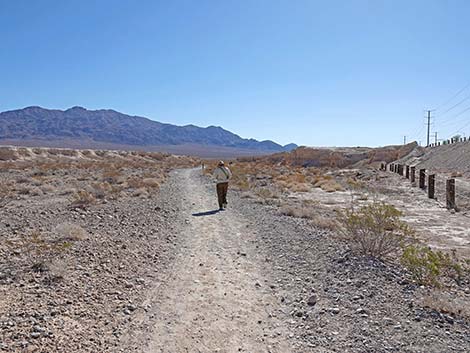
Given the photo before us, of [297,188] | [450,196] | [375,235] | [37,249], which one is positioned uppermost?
[375,235]

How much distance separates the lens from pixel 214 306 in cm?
657

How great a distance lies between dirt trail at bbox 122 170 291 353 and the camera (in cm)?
539

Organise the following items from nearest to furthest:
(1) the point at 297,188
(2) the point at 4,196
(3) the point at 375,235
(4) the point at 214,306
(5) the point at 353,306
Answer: (5) the point at 353,306, (4) the point at 214,306, (3) the point at 375,235, (2) the point at 4,196, (1) the point at 297,188

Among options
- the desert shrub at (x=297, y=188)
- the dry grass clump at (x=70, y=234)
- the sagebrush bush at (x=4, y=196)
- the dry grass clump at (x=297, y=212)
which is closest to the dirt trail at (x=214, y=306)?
the dry grass clump at (x=70, y=234)

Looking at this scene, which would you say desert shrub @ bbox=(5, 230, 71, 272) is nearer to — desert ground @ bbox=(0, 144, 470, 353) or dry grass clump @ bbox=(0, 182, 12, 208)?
desert ground @ bbox=(0, 144, 470, 353)

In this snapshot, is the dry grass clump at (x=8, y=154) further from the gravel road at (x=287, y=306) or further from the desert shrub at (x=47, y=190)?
the gravel road at (x=287, y=306)

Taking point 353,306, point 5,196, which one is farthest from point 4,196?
point 353,306

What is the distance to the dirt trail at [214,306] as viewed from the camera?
17.7 ft

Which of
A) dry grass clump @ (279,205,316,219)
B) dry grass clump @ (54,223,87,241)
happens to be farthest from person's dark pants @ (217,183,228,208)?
dry grass clump @ (54,223,87,241)

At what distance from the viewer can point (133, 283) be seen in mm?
7617

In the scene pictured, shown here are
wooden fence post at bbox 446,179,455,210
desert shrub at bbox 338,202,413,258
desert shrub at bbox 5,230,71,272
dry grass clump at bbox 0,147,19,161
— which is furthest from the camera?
dry grass clump at bbox 0,147,19,161

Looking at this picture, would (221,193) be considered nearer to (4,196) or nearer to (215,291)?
(215,291)

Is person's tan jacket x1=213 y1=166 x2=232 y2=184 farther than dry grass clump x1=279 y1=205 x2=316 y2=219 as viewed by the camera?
Yes

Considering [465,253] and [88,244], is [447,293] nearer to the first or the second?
[465,253]
